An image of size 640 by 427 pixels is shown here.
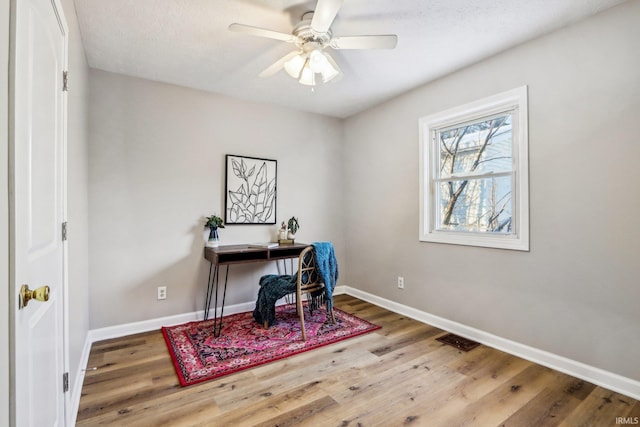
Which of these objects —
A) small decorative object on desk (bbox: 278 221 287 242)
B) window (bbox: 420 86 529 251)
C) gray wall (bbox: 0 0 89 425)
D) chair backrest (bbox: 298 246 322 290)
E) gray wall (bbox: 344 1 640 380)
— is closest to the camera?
gray wall (bbox: 0 0 89 425)

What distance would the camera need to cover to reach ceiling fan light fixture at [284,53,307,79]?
7.22ft

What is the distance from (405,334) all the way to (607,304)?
1.48 metres

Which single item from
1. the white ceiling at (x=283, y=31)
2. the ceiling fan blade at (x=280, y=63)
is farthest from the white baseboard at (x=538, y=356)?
the ceiling fan blade at (x=280, y=63)

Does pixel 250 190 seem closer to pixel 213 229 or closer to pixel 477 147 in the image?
pixel 213 229

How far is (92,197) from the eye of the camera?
2.71 m

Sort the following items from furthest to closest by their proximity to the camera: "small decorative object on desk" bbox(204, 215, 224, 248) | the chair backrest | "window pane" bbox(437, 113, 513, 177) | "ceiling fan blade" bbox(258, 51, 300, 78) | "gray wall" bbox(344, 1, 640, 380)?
1. "small decorative object on desk" bbox(204, 215, 224, 248)
2. the chair backrest
3. "window pane" bbox(437, 113, 513, 177)
4. "ceiling fan blade" bbox(258, 51, 300, 78)
5. "gray wall" bbox(344, 1, 640, 380)

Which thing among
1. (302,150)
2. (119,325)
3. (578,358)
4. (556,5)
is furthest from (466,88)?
(119,325)

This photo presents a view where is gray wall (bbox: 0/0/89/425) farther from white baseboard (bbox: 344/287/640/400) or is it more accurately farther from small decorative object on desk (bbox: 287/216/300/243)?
white baseboard (bbox: 344/287/640/400)

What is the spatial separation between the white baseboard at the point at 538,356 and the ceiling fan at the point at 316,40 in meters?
2.43

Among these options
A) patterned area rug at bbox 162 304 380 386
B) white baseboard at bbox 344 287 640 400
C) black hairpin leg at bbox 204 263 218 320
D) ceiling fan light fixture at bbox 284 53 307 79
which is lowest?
patterned area rug at bbox 162 304 380 386

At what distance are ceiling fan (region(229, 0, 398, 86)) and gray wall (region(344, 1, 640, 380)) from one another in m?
1.23

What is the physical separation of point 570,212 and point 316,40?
211 centimetres

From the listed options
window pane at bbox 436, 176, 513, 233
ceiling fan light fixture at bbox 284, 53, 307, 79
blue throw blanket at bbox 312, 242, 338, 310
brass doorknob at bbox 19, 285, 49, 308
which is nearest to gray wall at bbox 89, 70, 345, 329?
blue throw blanket at bbox 312, 242, 338, 310

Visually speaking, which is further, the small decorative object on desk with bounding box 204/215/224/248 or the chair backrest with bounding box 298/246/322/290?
the small decorative object on desk with bounding box 204/215/224/248
